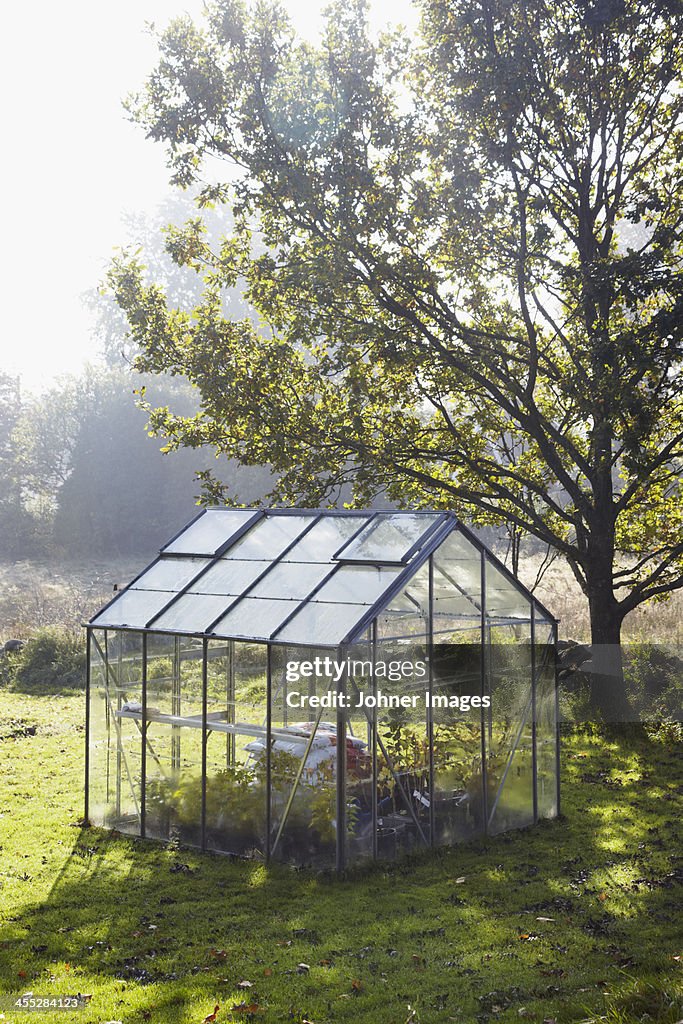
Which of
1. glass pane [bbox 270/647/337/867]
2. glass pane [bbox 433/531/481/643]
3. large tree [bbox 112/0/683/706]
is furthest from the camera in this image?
large tree [bbox 112/0/683/706]

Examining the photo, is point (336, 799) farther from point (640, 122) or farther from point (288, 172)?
point (640, 122)

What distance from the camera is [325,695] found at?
10367 mm

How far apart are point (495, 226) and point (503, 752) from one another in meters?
10.2

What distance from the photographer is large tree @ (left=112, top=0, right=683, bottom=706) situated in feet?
55.6

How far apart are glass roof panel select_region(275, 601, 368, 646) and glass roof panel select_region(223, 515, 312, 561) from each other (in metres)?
1.68

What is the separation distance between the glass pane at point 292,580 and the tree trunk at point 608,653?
8245 mm

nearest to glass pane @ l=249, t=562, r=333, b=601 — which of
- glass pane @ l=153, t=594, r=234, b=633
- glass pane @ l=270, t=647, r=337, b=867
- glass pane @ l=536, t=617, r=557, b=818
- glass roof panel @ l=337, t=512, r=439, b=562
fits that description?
glass roof panel @ l=337, t=512, r=439, b=562

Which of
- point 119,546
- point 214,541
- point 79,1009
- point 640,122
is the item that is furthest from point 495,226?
point 119,546

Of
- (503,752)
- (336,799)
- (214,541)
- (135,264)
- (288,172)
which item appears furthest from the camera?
(135,264)

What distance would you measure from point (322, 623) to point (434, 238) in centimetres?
1043

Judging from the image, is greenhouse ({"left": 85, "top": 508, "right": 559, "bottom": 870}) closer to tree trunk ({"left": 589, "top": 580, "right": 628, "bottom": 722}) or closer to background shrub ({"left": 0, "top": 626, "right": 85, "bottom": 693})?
tree trunk ({"left": 589, "top": 580, "right": 628, "bottom": 722})

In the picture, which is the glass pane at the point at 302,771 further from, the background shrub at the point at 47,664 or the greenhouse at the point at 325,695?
the background shrub at the point at 47,664

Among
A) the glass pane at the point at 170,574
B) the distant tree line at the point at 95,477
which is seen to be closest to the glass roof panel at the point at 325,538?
the glass pane at the point at 170,574

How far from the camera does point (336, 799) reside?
10.4 metres
